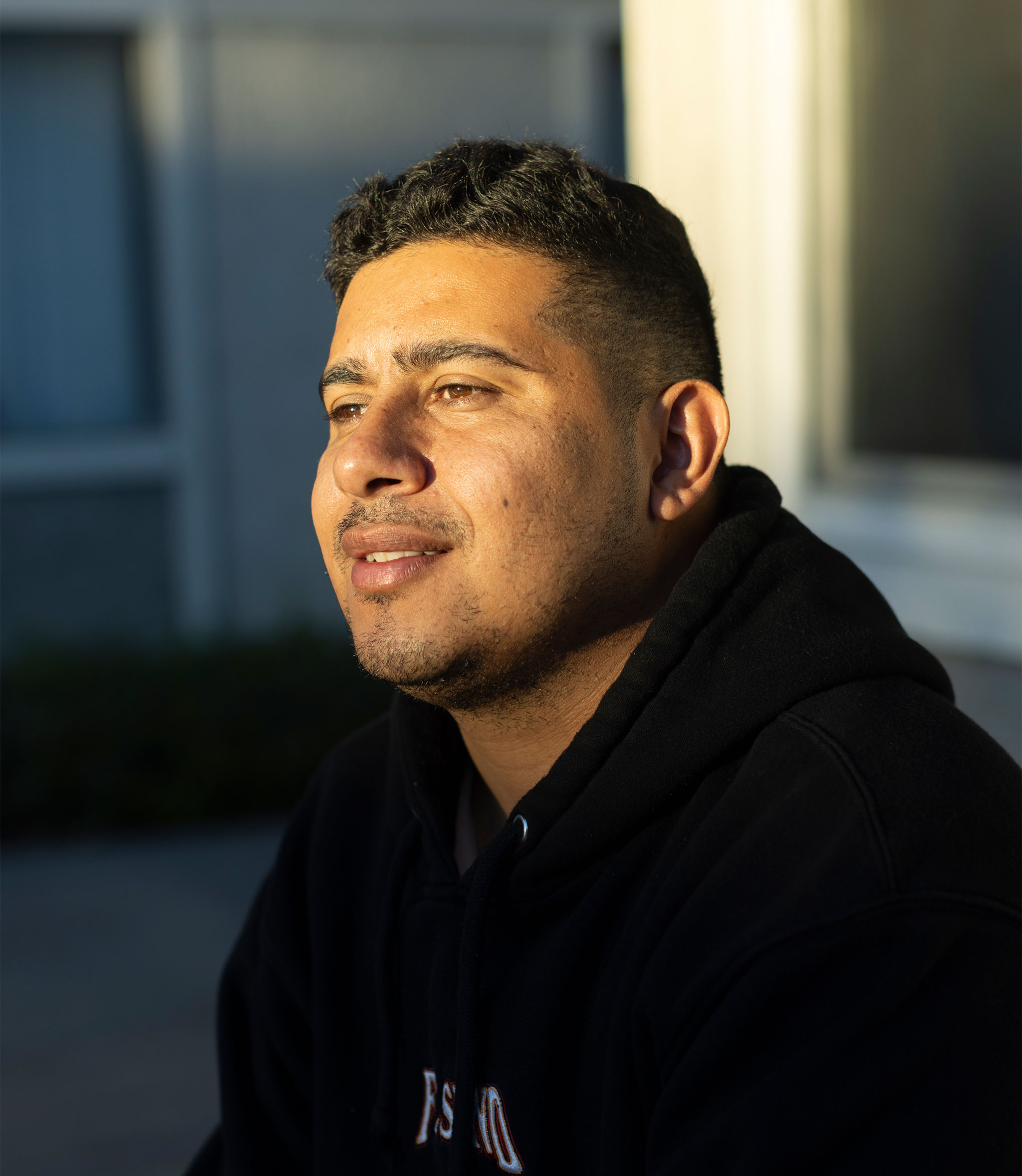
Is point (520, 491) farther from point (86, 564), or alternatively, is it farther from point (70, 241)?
point (70, 241)

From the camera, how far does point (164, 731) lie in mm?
6066

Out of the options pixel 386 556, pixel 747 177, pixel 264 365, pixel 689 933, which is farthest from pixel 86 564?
pixel 689 933

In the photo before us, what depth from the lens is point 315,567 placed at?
7.52 metres

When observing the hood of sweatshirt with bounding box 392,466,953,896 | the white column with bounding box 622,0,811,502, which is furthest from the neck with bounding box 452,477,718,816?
the white column with bounding box 622,0,811,502

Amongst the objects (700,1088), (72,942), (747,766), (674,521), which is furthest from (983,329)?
(72,942)

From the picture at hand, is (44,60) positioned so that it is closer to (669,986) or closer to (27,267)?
(27,267)

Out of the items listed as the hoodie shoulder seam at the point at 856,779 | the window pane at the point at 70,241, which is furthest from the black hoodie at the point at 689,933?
the window pane at the point at 70,241

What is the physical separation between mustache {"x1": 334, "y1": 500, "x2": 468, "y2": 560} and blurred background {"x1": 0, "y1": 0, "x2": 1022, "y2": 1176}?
2131 mm

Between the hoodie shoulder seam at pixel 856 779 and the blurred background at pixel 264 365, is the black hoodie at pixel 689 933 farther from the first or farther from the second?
the blurred background at pixel 264 365

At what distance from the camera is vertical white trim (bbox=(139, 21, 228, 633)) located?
6996 mm

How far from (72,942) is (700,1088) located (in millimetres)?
3795

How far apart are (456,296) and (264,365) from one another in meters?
5.67

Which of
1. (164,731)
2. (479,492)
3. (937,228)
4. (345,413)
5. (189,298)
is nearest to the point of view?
(479,492)

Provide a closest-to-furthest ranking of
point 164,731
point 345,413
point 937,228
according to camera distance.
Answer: point 345,413 → point 937,228 → point 164,731
